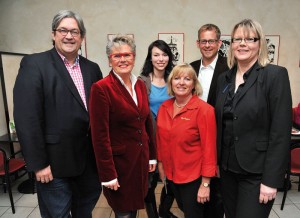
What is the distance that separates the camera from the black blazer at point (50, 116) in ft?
4.75

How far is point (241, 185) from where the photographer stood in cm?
151

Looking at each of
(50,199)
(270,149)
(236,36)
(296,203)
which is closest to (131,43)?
(236,36)

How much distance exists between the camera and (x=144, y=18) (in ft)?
12.4

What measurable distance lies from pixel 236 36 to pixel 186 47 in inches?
97.4

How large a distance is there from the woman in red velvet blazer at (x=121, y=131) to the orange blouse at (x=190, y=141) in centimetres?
17

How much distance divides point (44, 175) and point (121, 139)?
1.78 feet

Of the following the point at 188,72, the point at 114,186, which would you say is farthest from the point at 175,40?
the point at 114,186

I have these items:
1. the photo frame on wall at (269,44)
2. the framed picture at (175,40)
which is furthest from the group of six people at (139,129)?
the photo frame on wall at (269,44)

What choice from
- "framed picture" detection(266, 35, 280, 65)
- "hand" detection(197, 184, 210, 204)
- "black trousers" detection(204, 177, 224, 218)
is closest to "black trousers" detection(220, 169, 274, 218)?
"hand" detection(197, 184, 210, 204)

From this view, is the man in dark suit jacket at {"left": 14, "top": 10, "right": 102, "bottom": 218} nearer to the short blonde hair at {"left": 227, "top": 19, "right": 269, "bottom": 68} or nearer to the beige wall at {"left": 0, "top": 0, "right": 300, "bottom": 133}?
the short blonde hair at {"left": 227, "top": 19, "right": 269, "bottom": 68}

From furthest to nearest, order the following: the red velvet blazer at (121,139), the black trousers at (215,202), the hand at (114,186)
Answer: the black trousers at (215,202)
the hand at (114,186)
the red velvet blazer at (121,139)

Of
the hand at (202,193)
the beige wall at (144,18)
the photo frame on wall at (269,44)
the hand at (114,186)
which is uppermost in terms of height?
the beige wall at (144,18)

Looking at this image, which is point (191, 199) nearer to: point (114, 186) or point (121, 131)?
point (114, 186)

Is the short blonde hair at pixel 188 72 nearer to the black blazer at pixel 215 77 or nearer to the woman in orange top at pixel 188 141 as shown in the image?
the woman in orange top at pixel 188 141
